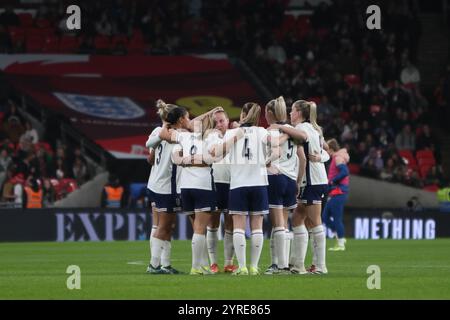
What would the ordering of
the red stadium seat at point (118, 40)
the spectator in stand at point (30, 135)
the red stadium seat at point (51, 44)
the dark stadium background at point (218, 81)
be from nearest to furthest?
the spectator in stand at point (30, 135), the dark stadium background at point (218, 81), the red stadium seat at point (51, 44), the red stadium seat at point (118, 40)

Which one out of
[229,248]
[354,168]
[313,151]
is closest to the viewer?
[313,151]

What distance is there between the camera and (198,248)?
17.1 meters

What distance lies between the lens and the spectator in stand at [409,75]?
40309 mm

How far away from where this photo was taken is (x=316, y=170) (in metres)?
17.5

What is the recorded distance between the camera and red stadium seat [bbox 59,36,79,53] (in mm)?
39219

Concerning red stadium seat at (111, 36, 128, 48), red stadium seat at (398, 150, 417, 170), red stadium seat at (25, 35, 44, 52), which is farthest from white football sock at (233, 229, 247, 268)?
red stadium seat at (111, 36, 128, 48)

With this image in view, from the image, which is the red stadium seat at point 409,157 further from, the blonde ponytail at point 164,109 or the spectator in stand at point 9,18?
the blonde ponytail at point 164,109

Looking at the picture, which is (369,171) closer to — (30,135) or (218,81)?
(218,81)

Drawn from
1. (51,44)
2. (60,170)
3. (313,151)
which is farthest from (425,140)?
(313,151)

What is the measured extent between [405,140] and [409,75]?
335 cm

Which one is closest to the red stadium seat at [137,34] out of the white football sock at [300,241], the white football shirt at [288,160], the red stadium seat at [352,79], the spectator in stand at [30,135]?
the red stadium seat at [352,79]

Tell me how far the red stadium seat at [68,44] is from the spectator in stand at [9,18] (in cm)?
153

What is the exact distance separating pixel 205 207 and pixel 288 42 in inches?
966

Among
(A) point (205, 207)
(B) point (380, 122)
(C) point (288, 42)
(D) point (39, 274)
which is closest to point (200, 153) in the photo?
(A) point (205, 207)
